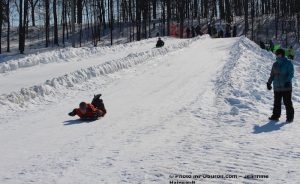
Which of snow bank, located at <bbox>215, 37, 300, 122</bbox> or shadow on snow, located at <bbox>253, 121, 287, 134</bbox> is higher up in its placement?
snow bank, located at <bbox>215, 37, 300, 122</bbox>

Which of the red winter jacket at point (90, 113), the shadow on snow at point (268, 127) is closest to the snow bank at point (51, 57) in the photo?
the red winter jacket at point (90, 113)

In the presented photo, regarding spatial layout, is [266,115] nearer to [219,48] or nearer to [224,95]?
[224,95]

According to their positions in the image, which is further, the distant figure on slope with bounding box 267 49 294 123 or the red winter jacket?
the red winter jacket

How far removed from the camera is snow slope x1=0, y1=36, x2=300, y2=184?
7000 millimetres

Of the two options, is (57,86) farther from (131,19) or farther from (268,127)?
(131,19)

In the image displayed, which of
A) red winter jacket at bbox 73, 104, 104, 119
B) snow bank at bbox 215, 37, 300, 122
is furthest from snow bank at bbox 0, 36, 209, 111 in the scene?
snow bank at bbox 215, 37, 300, 122

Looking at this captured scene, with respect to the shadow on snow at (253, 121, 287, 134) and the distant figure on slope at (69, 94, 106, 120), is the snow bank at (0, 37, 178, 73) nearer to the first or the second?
the distant figure on slope at (69, 94, 106, 120)

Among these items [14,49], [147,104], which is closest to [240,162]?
[147,104]

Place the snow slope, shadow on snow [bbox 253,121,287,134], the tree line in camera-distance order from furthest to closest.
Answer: the tree line
shadow on snow [bbox 253,121,287,134]
the snow slope

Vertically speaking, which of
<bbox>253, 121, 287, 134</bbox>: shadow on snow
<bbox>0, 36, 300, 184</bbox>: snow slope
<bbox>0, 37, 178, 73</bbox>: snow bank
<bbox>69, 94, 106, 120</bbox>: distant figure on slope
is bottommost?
<bbox>253, 121, 287, 134</bbox>: shadow on snow

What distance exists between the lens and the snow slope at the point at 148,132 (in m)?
7.00

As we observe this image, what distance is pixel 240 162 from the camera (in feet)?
23.9

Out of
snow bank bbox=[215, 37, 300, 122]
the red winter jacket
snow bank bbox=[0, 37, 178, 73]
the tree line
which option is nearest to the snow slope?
snow bank bbox=[215, 37, 300, 122]

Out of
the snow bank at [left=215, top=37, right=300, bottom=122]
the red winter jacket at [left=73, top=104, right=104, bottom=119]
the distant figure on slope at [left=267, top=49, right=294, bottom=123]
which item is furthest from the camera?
the snow bank at [left=215, top=37, right=300, bottom=122]
